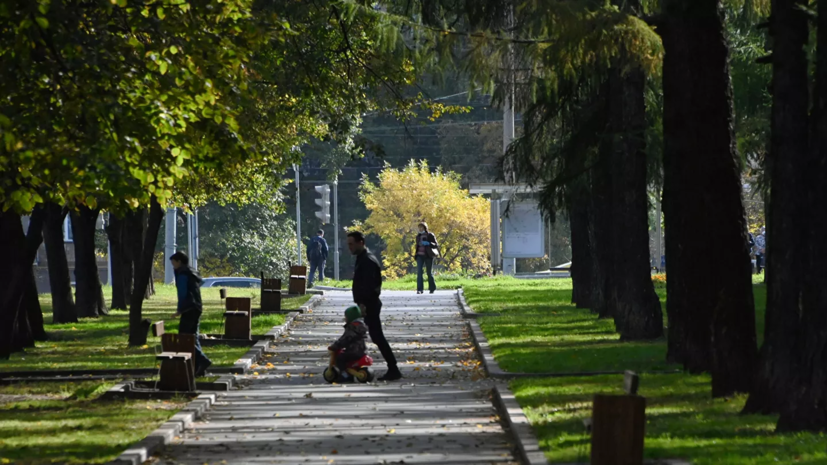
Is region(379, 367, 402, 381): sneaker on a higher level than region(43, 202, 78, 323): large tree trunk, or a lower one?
lower

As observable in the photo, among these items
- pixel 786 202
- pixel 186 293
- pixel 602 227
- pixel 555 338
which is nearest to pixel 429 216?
pixel 602 227

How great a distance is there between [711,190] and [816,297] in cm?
359

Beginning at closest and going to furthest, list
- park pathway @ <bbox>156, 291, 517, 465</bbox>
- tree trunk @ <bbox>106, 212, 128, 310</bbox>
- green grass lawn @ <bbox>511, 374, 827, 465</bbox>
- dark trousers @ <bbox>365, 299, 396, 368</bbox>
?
green grass lawn @ <bbox>511, 374, 827, 465</bbox> < park pathway @ <bbox>156, 291, 517, 465</bbox> < dark trousers @ <bbox>365, 299, 396, 368</bbox> < tree trunk @ <bbox>106, 212, 128, 310</bbox>

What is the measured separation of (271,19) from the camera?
15328 millimetres

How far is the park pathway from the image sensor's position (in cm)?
1097

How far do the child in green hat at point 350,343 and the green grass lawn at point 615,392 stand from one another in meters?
2.06

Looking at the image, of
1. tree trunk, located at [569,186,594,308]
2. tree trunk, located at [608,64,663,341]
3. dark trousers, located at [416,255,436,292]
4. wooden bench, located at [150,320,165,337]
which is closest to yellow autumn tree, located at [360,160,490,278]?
dark trousers, located at [416,255,436,292]

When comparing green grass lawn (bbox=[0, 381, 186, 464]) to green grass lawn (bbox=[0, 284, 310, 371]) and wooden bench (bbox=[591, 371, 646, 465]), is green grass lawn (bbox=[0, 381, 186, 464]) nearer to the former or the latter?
green grass lawn (bbox=[0, 284, 310, 371])

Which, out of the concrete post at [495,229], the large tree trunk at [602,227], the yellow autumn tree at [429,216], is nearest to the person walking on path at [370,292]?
the large tree trunk at [602,227]

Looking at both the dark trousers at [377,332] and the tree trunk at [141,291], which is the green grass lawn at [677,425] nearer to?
the dark trousers at [377,332]

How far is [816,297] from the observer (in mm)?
11055

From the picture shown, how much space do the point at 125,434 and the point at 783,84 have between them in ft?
21.5

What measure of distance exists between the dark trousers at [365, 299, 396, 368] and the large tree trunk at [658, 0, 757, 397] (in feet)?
13.2

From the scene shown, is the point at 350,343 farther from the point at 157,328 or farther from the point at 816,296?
the point at 816,296
